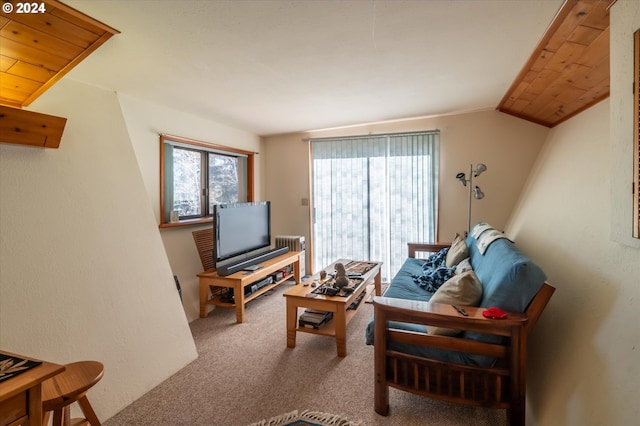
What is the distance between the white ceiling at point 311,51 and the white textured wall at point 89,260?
0.59 meters

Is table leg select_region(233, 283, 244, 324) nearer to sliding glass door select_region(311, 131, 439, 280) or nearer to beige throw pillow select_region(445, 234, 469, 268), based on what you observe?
sliding glass door select_region(311, 131, 439, 280)

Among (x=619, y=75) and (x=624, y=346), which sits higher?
(x=619, y=75)

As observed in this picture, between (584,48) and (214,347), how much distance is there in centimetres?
338

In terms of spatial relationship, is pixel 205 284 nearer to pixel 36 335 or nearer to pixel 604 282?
pixel 36 335

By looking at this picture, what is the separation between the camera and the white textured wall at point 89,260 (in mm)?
1538

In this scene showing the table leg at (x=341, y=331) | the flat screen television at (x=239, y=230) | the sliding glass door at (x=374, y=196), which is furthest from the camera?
the sliding glass door at (x=374, y=196)

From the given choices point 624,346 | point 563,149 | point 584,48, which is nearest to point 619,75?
point 584,48

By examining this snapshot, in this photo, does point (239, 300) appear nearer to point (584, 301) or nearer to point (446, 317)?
point (446, 317)

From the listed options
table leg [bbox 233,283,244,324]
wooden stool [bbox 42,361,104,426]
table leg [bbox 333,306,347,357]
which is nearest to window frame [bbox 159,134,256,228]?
table leg [bbox 233,283,244,324]

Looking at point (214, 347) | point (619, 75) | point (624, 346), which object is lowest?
point (214, 347)

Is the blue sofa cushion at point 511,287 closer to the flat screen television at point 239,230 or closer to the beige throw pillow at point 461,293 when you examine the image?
the beige throw pillow at point 461,293

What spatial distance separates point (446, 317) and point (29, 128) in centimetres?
244

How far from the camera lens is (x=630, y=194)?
1139mm

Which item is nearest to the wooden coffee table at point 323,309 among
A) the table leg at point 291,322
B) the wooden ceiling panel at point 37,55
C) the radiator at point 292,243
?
the table leg at point 291,322
